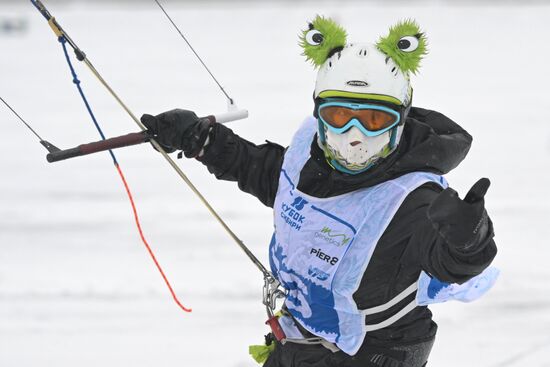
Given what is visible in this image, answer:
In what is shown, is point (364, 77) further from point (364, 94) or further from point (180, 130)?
point (180, 130)

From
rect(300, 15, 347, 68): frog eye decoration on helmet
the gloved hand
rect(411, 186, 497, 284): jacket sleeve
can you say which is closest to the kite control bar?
the gloved hand

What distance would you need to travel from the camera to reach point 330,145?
2.40 meters

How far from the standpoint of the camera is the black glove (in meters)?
1.92

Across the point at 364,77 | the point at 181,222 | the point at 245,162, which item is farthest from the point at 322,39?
the point at 181,222

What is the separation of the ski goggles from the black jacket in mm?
118

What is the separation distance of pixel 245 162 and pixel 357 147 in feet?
1.98

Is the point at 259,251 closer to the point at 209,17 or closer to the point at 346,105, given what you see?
the point at 346,105

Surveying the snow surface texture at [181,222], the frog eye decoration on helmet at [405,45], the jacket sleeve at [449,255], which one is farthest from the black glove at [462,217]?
the snow surface texture at [181,222]

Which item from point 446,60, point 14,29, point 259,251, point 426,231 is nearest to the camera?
point 426,231

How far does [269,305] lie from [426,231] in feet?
2.33

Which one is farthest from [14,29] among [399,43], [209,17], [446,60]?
[399,43]

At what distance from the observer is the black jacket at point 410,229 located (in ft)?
6.93

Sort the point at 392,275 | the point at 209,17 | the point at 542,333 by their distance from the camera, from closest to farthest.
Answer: the point at 392,275 < the point at 542,333 < the point at 209,17

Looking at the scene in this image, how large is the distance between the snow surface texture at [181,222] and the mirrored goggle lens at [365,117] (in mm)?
2611
